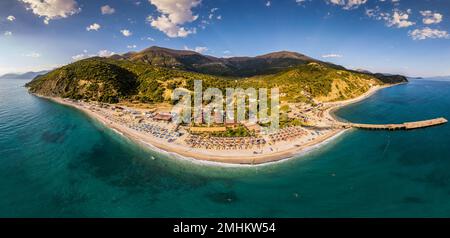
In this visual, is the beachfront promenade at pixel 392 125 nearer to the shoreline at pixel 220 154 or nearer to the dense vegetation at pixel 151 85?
the shoreline at pixel 220 154

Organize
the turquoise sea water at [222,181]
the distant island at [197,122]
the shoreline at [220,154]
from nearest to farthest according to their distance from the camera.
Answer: the turquoise sea water at [222,181] < the shoreline at [220,154] < the distant island at [197,122]

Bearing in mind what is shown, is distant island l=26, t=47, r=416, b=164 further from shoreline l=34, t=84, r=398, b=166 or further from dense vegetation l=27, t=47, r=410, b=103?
shoreline l=34, t=84, r=398, b=166

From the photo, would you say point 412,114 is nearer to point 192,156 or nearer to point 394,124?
point 394,124

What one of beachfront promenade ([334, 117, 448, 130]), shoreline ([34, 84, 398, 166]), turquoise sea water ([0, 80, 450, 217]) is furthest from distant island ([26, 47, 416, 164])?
turquoise sea water ([0, 80, 450, 217])

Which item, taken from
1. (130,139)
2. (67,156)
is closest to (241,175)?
(130,139)

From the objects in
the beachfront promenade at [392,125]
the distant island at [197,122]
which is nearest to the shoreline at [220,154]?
the distant island at [197,122]
